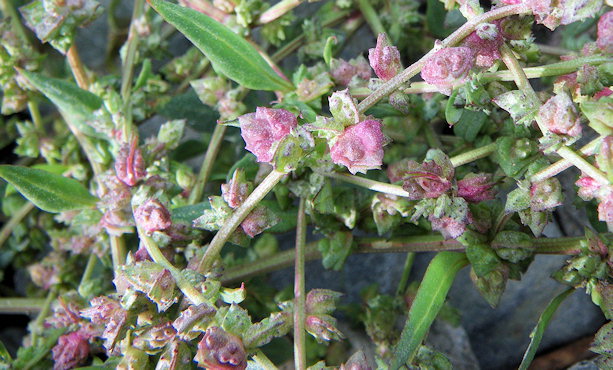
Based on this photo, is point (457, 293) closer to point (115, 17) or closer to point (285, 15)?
point (285, 15)

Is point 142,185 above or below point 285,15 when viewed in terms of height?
below

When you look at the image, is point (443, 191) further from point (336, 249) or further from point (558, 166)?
point (336, 249)

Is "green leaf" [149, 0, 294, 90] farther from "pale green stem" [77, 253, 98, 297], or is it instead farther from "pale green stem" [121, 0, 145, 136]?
"pale green stem" [77, 253, 98, 297]

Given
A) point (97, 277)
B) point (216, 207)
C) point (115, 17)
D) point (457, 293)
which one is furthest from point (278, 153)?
point (115, 17)

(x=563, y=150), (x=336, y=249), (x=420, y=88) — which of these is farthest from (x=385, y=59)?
(x=336, y=249)

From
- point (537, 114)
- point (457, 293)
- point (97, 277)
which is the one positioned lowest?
point (457, 293)

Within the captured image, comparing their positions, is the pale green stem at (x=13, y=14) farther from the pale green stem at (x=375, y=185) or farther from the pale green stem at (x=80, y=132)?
the pale green stem at (x=375, y=185)
